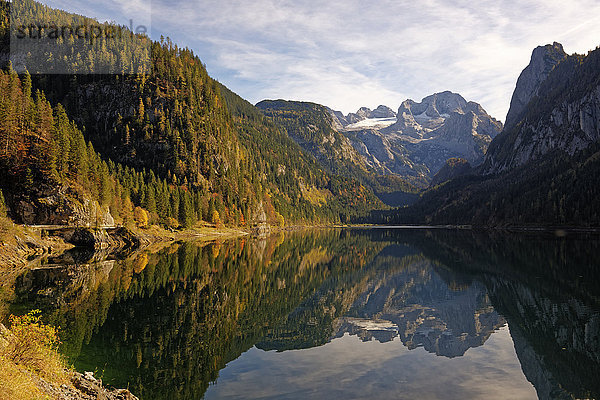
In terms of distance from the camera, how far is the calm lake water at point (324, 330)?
20.5 m

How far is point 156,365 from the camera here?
71.2ft

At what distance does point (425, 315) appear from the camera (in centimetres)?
3850

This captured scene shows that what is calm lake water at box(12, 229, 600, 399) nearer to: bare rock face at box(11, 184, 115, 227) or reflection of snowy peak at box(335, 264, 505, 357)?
reflection of snowy peak at box(335, 264, 505, 357)

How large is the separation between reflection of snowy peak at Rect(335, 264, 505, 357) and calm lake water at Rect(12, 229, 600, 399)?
0.21 m

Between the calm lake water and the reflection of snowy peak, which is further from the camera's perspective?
the reflection of snowy peak

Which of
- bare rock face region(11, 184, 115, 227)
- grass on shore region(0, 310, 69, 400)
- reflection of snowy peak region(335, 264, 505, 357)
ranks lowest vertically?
reflection of snowy peak region(335, 264, 505, 357)

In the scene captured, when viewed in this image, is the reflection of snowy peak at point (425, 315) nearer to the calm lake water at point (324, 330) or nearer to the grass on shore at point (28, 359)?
the calm lake water at point (324, 330)

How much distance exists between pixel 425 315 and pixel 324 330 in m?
11.7

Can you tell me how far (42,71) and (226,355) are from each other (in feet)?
727

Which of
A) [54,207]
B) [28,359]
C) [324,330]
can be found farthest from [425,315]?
[54,207]

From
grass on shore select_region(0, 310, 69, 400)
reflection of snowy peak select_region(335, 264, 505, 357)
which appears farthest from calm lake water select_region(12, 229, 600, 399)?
grass on shore select_region(0, 310, 69, 400)

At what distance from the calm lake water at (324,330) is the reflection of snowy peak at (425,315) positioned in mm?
205

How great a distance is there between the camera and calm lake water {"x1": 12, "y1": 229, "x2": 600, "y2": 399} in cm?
2045

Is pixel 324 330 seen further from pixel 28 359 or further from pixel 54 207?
pixel 54 207
